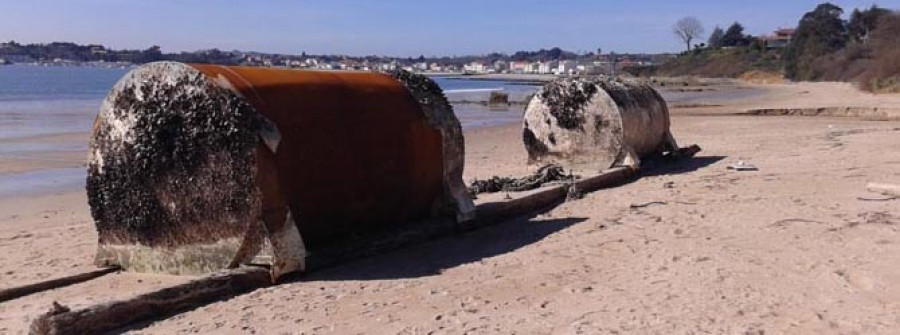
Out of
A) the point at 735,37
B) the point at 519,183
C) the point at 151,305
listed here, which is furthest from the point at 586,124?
the point at 735,37

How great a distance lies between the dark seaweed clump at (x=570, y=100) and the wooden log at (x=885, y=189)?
3686mm

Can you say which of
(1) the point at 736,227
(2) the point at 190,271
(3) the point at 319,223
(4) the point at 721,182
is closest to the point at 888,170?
(4) the point at 721,182

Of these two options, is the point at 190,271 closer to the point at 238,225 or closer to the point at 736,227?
the point at 238,225

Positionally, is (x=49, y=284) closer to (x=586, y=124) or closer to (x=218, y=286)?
(x=218, y=286)

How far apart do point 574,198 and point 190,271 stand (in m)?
4.51

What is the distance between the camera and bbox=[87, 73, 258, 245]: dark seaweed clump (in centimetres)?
601

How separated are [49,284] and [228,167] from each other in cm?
138

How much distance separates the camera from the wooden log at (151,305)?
4742 mm

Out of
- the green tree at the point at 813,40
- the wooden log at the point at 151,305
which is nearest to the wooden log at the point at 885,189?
the wooden log at the point at 151,305

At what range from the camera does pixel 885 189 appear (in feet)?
30.4

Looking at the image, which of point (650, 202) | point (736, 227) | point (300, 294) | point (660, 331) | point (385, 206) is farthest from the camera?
point (650, 202)

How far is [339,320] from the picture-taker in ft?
17.3

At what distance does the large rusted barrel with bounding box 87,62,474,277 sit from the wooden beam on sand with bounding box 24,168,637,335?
0.13m

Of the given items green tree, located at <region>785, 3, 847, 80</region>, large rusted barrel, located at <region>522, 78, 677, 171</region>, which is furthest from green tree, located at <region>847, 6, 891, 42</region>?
large rusted barrel, located at <region>522, 78, 677, 171</region>
